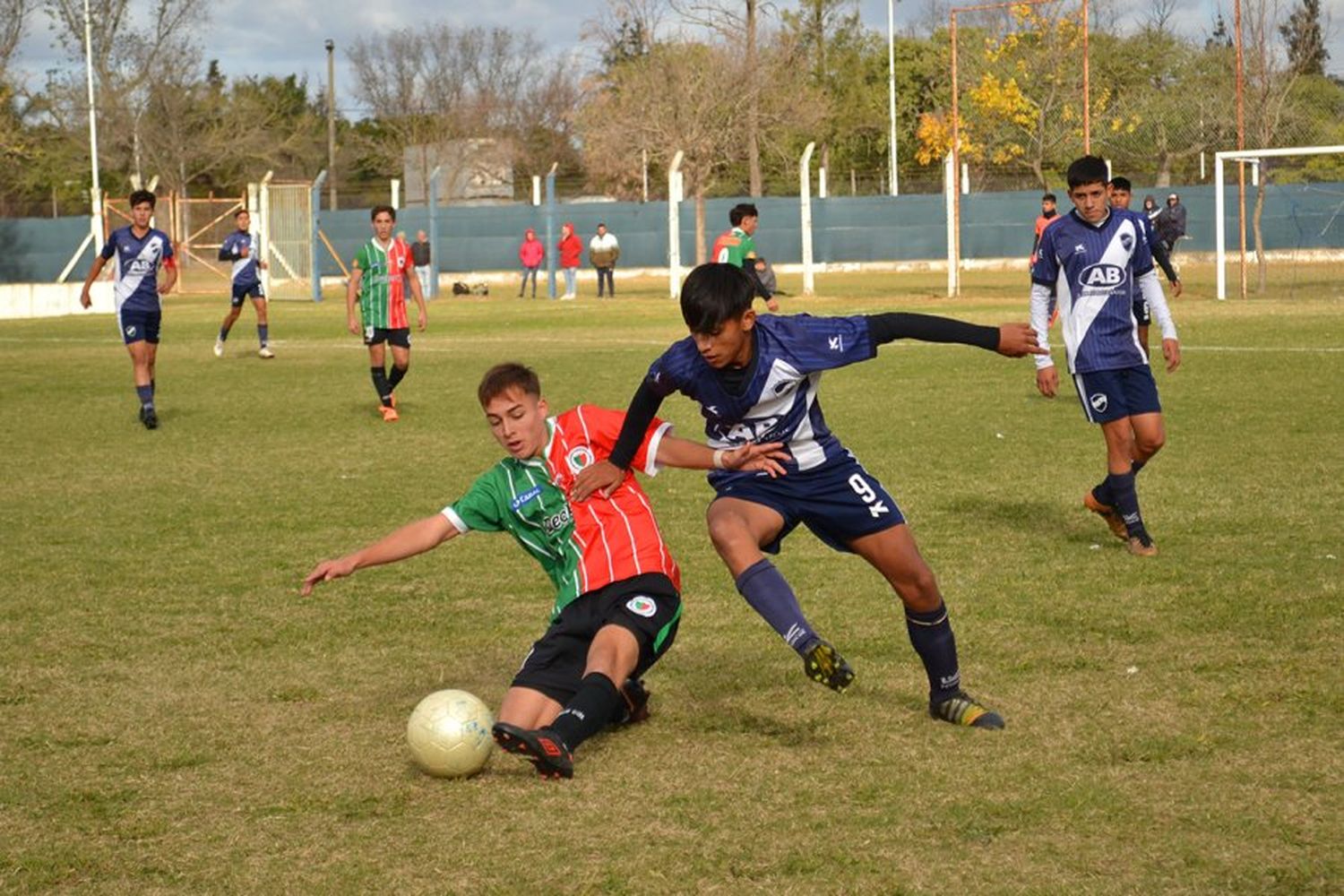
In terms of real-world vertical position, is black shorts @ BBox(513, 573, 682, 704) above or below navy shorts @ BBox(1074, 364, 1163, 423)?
below

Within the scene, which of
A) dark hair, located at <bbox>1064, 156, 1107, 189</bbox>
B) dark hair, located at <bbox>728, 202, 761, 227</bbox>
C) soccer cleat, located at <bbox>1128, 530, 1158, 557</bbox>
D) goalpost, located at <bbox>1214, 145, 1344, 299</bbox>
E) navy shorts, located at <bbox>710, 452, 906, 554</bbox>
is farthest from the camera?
goalpost, located at <bbox>1214, 145, 1344, 299</bbox>

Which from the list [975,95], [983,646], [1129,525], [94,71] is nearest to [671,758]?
[983,646]

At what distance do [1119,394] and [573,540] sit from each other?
169 inches

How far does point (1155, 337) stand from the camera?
19.9 m

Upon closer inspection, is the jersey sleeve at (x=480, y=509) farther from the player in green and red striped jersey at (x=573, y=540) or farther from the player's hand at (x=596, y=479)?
the player's hand at (x=596, y=479)

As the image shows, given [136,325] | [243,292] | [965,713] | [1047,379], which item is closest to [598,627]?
[965,713]

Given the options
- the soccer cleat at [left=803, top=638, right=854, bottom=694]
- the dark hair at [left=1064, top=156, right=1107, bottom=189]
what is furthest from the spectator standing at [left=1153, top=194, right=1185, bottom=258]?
the soccer cleat at [left=803, top=638, right=854, bottom=694]

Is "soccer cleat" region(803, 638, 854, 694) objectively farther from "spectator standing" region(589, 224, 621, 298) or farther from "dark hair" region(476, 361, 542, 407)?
"spectator standing" region(589, 224, 621, 298)

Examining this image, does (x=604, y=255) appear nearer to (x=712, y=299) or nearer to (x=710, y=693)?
(x=710, y=693)

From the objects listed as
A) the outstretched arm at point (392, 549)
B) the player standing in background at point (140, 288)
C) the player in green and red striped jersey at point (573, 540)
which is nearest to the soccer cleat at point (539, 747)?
the player in green and red striped jersey at point (573, 540)

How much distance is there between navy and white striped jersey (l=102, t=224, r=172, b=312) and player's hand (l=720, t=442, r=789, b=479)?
1174 cm

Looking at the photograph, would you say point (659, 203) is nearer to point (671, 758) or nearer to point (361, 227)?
point (361, 227)

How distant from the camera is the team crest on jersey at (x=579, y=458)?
5668 millimetres

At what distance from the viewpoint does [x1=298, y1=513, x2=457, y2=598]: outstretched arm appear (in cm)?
540
